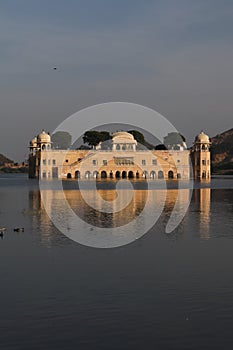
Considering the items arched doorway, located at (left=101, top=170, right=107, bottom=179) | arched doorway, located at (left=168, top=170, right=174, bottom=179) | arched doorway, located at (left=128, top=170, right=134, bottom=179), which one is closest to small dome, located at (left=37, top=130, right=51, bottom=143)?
arched doorway, located at (left=101, top=170, right=107, bottom=179)

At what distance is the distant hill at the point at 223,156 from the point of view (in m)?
142

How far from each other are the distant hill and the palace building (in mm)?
41301

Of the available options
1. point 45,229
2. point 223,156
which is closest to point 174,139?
point 223,156

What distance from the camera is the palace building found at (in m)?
88.8

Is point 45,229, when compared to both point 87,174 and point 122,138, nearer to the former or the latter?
point 87,174

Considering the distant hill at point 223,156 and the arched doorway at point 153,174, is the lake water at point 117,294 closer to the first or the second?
the arched doorway at point 153,174

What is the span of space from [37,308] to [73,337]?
1427mm

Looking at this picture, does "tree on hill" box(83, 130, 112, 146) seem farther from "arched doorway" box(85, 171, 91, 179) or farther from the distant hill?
the distant hill

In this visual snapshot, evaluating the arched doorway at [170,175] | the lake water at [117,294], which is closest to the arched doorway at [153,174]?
the arched doorway at [170,175]

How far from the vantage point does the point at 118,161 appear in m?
90.9

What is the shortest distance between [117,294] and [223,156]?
157 meters

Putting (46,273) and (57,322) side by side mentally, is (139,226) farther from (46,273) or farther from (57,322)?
(57,322)

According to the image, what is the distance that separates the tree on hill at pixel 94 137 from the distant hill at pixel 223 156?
42493 millimetres

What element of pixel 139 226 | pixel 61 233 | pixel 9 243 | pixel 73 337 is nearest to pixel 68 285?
pixel 73 337
